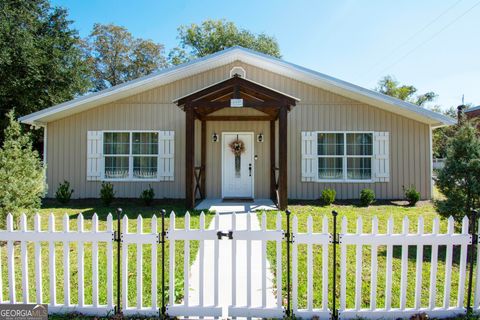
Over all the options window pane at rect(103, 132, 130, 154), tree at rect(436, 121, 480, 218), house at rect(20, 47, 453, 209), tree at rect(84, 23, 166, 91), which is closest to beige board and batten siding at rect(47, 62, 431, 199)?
house at rect(20, 47, 453, 209)

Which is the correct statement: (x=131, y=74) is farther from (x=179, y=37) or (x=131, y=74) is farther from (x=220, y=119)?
(x=220, y=119)

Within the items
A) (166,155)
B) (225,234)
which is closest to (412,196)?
(166,155)

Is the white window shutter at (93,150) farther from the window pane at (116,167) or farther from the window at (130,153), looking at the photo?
the window pane at (116,167)

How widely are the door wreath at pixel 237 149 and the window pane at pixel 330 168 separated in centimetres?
264

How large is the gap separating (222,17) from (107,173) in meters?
23.8

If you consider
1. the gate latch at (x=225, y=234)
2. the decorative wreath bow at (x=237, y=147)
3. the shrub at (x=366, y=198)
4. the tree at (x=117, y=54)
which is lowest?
the shrub at (x=366, y=198)

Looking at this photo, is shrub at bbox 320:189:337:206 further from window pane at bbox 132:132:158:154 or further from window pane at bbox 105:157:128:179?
window pane at bbox 105:157:128:179

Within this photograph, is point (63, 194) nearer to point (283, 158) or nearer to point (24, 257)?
point (283, 158)

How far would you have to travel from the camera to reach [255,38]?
91.8 feet

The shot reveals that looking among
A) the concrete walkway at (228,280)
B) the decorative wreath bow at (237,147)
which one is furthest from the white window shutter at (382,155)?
the concrete walkway at (228,280)

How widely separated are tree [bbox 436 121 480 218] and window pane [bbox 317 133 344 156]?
4530 millimetres

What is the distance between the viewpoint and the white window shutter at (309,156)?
977 centimetres

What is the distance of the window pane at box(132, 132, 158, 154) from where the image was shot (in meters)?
9.95

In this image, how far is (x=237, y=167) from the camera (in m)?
9.95
